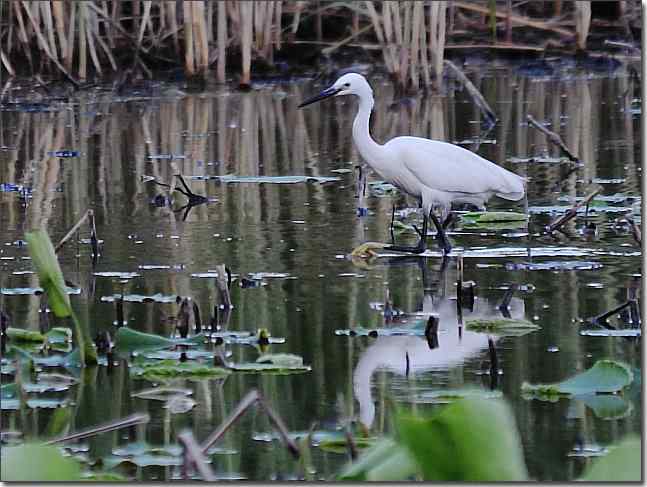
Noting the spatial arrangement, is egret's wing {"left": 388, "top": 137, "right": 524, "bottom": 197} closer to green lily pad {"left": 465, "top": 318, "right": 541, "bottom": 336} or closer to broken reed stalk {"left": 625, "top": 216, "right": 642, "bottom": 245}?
broken reed stalk {"left": 625, "top": 216, "right": 642, "bottom": 245}

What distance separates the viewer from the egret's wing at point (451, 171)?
267 inches

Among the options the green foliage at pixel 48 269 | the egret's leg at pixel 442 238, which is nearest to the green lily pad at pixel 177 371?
the green foliage at pixel 48 269

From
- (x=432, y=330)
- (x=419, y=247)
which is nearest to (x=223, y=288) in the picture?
(x=432, y=330)

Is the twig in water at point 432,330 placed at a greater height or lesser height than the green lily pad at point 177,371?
greater

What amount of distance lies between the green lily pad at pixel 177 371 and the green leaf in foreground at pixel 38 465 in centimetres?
207

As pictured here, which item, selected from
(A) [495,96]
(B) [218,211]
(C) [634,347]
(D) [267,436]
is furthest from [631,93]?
(D) [267,436]

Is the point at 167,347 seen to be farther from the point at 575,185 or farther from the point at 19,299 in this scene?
the point at 575,185

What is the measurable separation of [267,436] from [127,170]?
608 cm

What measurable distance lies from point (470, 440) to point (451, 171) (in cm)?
472

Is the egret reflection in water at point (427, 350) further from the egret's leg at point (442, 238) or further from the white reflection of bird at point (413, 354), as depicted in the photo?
the egret's leg at point (442, 238)

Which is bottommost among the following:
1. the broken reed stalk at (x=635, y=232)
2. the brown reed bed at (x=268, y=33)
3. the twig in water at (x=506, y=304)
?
the twig in water at (x=506, y=304)

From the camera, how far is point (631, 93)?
13180mm

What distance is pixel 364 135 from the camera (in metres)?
7.03

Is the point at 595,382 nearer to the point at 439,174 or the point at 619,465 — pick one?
the point at 619,465
